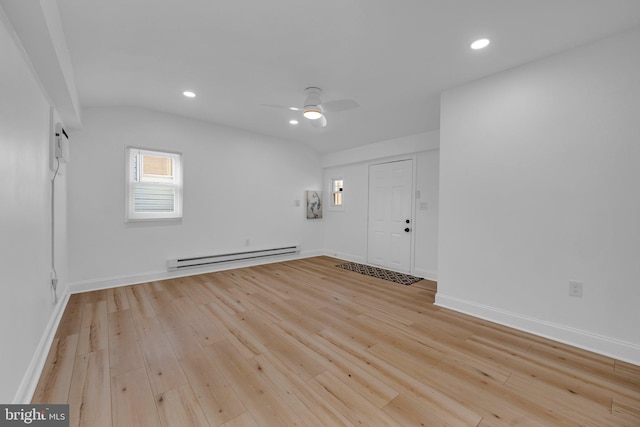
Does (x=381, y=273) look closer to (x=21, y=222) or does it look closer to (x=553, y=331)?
(x=553, y=331)

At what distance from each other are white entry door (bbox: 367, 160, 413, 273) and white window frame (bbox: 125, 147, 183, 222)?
373 cm

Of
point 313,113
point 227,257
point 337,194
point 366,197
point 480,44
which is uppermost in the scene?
point 480,44

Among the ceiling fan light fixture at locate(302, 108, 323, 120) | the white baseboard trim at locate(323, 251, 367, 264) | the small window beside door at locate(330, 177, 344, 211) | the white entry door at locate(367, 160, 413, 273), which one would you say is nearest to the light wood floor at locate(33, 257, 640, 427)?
the white entry door at locate(367, 160, 413, 273)

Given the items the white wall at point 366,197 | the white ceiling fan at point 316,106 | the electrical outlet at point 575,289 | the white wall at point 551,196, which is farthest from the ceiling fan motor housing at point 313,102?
the electrical outlet at point 575,289

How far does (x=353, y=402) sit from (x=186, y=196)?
412 centimetres

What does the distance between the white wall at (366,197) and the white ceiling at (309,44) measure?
Result: 3.73 feet

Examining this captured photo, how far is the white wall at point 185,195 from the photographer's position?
3758 millimetres

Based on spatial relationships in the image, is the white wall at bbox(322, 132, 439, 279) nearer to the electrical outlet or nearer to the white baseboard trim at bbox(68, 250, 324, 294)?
the white baseboard trim at bbox(68, 250, 324, 294)

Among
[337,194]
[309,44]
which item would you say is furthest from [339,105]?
[337,194]

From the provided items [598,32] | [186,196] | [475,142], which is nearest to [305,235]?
[186,196]

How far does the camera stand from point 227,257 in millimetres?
4957

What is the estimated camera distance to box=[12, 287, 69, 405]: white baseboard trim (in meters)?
1.63

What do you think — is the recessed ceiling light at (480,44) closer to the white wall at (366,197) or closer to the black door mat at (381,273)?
the white wall at (366,197)

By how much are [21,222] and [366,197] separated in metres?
5.03
